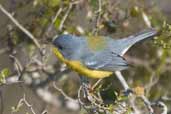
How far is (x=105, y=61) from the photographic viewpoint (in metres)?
4.12

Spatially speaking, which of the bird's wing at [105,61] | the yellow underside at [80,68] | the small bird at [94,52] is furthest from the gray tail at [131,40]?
the yellow underside at [80,68]

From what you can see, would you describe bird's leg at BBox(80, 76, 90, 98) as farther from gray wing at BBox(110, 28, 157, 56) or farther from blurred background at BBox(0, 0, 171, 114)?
gray wing at BBox(110, 28, 157, 56)

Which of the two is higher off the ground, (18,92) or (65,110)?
(18,92)

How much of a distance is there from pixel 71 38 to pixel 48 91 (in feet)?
2.65

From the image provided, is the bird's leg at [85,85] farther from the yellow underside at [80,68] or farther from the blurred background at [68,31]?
the blurred background at [68,31]

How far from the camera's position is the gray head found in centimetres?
379

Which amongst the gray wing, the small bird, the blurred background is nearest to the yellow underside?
the small bird

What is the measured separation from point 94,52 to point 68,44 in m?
0.31

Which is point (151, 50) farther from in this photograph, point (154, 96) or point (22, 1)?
point (22, 1)

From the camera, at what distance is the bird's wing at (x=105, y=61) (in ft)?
13.1

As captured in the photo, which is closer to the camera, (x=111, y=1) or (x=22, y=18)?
(x=111, y=1)

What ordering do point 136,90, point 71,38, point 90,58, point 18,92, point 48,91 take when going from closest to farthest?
point 136,90, point 71,38, point 90,58, point 48,91, point 18,92

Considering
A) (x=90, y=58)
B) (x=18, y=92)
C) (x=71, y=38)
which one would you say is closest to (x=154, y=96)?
(x=90, y=58)

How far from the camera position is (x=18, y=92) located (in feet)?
18.8
